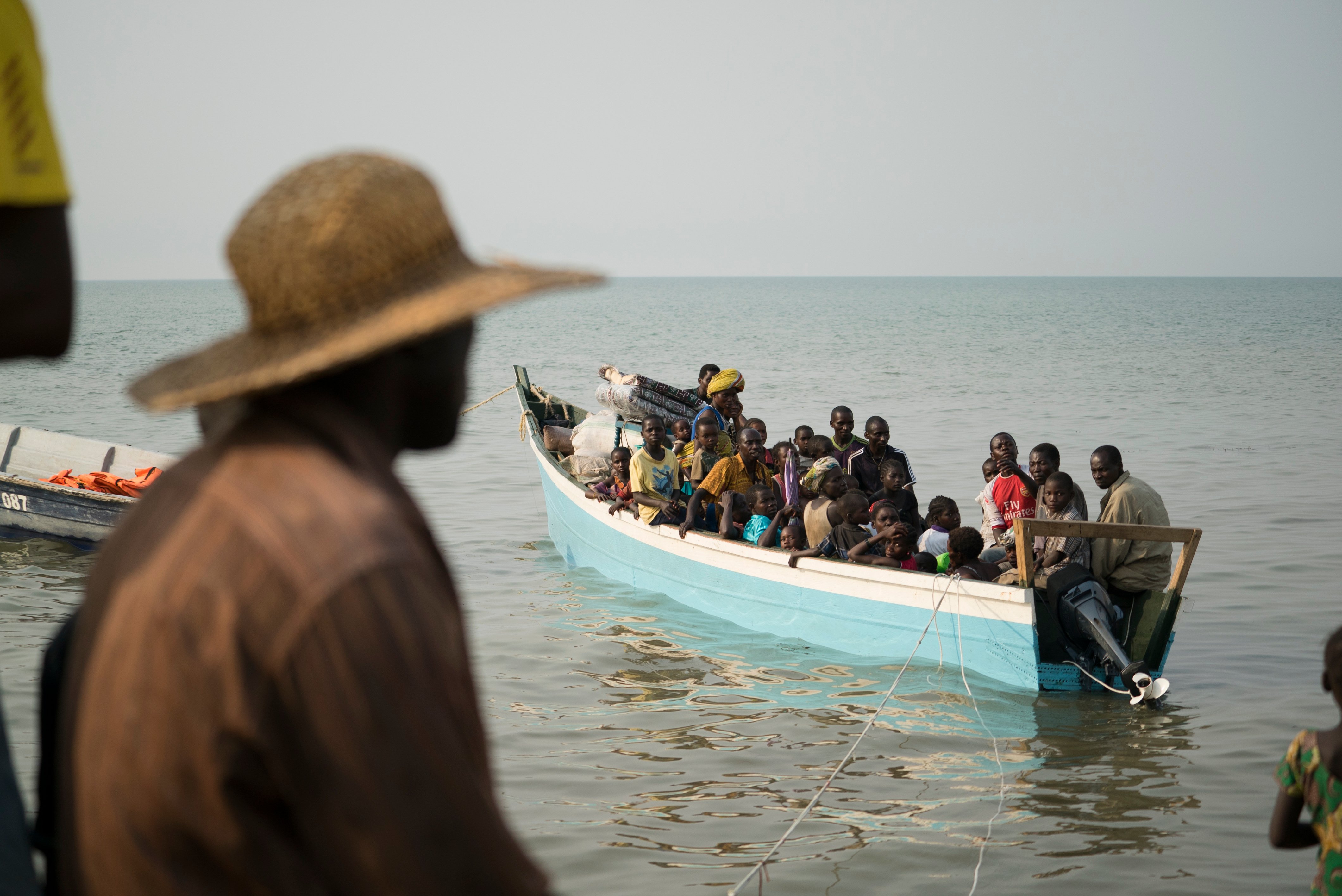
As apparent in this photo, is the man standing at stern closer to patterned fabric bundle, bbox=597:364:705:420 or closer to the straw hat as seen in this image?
the straw hat

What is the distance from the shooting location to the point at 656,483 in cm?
1048

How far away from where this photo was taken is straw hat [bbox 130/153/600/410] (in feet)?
3.89

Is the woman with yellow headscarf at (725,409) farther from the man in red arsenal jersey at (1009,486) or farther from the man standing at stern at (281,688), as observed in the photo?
the man standing at stern at (281,688)

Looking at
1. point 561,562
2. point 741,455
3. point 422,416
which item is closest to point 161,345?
point 561,562

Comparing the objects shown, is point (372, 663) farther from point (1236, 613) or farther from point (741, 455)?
point (1236, 613)

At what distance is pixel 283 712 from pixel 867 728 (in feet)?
19.3

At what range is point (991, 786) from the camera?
22.6ft

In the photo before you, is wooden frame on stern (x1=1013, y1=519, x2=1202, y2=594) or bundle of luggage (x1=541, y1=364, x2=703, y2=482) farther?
bundle of luggage (x1=541, y1=364, x2=703, y2=482)

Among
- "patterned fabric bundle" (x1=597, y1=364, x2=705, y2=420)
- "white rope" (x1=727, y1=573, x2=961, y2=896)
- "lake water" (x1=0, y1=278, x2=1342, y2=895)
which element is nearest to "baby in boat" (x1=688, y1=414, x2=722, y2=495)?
"patterned fabric bundle" (x1=597, y1=364, x2=705, y2=420)

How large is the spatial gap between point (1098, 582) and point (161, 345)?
194 ft

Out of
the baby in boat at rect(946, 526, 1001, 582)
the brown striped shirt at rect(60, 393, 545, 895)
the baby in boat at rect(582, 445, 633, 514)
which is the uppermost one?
the brown striped shirt at rect(60, 393, 545, 895)

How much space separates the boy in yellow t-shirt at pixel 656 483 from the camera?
10.4 metres

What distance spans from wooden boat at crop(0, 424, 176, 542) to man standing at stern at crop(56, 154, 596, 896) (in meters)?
12.2

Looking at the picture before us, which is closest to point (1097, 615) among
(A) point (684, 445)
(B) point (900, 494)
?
(B) point (900, 494)
